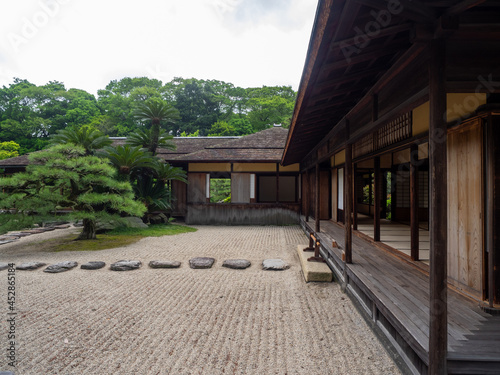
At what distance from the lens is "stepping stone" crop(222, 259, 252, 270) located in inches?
230

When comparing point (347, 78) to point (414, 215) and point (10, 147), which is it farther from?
point (10, 147)

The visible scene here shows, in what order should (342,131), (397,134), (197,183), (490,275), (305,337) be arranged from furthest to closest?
(197,183) → (342,131) → (397,134) → (305,337) → (490,275)

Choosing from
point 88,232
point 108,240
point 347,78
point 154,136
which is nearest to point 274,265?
point 347,78

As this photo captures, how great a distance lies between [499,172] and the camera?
8.86 ft

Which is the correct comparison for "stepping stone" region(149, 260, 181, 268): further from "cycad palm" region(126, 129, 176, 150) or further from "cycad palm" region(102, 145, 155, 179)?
"cycad palm" region(126, 129, 176, 150)

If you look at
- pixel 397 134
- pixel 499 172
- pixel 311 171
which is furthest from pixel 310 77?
pixel 311 171

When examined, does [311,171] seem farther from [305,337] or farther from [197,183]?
[305,337]

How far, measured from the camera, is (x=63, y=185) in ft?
25.6

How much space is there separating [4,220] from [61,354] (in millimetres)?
6101

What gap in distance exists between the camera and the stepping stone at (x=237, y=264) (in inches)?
230

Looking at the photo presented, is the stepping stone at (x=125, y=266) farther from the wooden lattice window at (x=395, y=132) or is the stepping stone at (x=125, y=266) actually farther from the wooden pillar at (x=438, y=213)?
the wooden lattice window at (x=395, y=132)

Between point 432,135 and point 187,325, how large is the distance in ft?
10.5

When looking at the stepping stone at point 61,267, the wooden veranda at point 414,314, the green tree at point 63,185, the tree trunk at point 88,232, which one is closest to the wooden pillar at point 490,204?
the wooden veranda at point 414,314

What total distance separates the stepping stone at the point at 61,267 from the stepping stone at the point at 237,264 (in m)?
3.22
